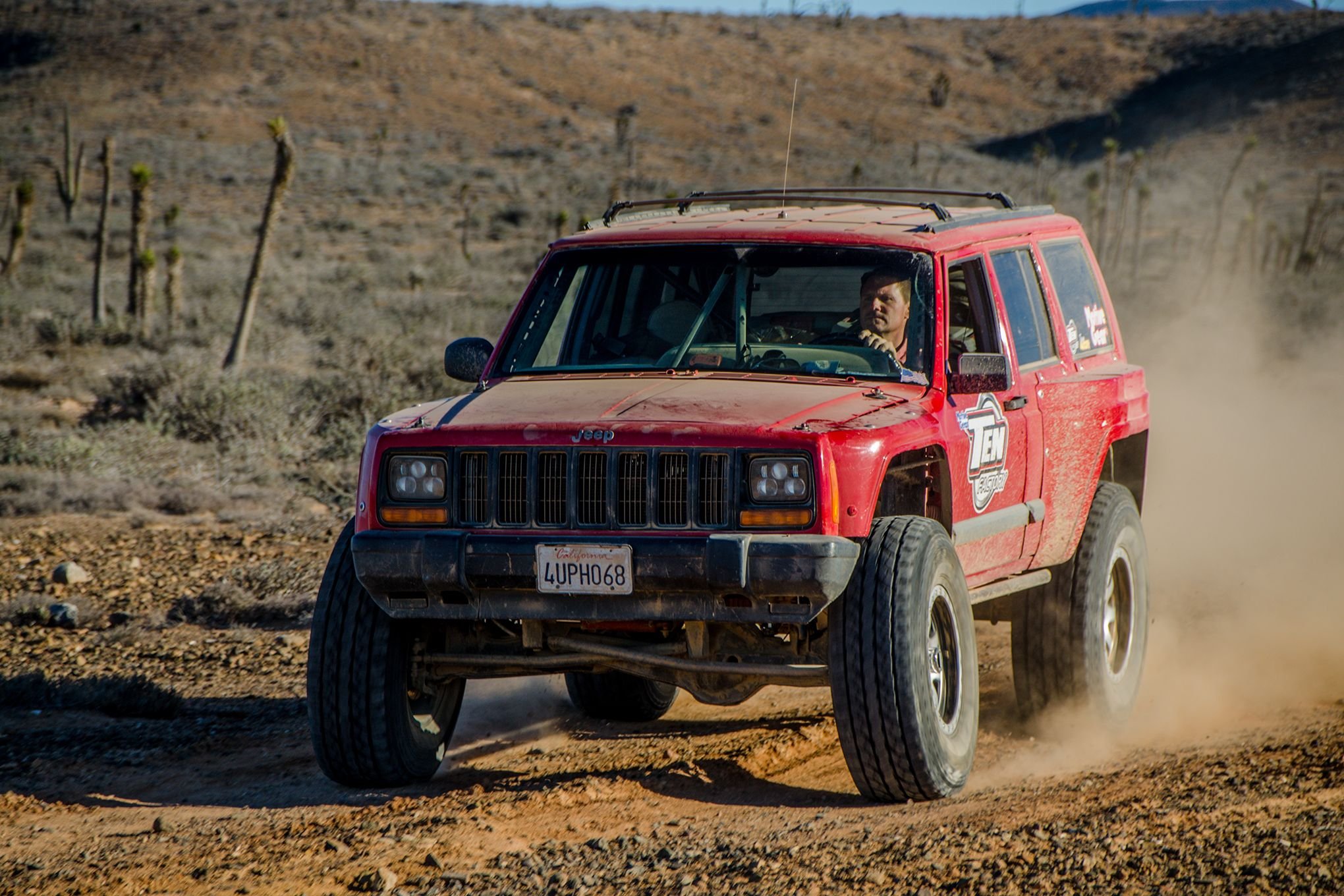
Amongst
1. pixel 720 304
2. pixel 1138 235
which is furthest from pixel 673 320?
pixel 1138 235

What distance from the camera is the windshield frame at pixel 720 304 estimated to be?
5730 mm

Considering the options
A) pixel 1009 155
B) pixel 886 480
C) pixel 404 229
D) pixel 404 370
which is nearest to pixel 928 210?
pixel 886 480

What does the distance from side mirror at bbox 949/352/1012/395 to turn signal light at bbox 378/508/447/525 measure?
6.50 ft

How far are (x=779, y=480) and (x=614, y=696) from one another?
241 centimetres

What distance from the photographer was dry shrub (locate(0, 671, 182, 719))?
269 inches

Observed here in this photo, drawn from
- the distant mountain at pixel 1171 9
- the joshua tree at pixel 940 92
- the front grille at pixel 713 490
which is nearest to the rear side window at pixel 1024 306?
the front grille at pixel 713 490

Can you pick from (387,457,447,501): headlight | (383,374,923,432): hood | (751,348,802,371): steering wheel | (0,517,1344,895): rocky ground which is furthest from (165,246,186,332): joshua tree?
(387,457,447,501): headlight

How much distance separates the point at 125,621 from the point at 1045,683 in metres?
5.15

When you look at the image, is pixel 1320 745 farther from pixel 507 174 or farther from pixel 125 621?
pixel 507 174

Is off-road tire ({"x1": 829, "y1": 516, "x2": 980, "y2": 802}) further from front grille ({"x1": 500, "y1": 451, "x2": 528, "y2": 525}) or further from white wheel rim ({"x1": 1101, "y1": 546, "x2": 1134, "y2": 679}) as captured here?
white wheel rim ({"x1": 1101, "y1": 546, "x2": 1134, "y2": 679})

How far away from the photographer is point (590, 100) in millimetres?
83500

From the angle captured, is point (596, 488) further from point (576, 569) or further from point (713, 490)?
point (713, 490)

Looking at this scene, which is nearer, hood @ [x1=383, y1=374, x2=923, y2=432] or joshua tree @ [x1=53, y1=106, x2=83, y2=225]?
hood @ [x1=383, y1=374, x2=923, y2=432]

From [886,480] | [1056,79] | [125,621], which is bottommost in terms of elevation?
[125,621]
